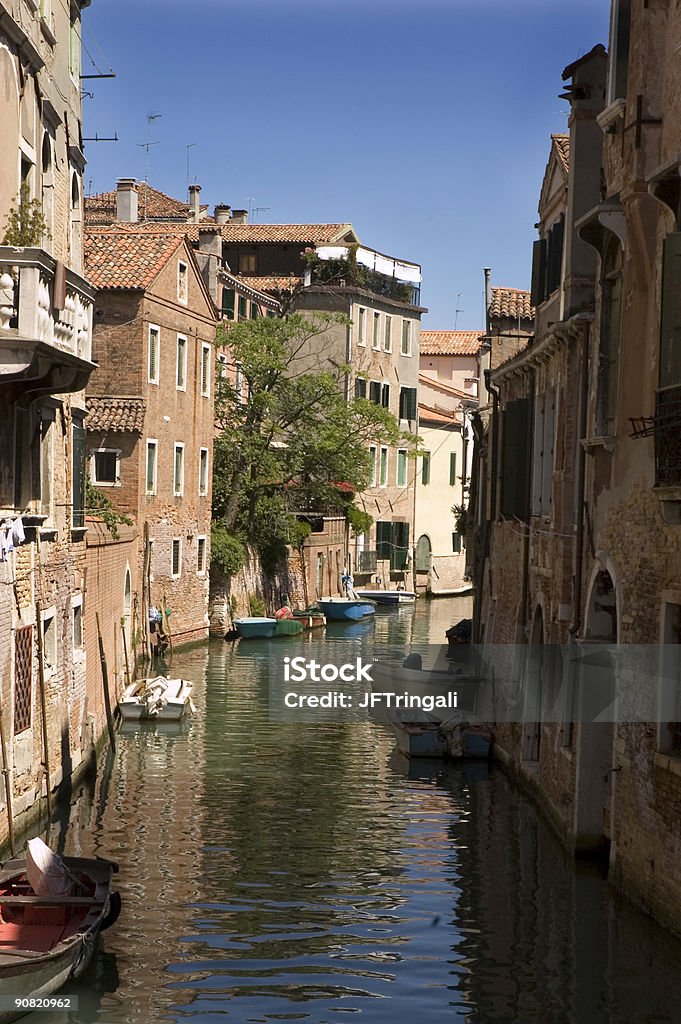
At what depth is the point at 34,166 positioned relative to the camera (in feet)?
51.4

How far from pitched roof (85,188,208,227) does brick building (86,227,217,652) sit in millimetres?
17088

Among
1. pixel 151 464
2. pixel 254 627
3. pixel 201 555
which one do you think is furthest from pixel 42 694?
pixel 254 627

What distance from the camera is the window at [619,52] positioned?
555 inches

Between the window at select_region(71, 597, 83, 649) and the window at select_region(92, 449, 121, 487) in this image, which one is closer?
the window at select_region(71, 597, 83, 649)

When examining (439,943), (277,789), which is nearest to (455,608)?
(277,789)

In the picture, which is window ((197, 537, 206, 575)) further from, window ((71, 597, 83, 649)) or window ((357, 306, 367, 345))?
window ((357, 306, 367, 345))

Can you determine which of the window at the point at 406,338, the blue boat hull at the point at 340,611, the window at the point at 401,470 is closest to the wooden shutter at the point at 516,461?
the blue boat hull at the point at 340,611

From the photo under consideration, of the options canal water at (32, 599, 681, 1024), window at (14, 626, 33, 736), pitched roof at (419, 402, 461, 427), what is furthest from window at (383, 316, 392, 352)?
window at (14, 626, 33, 736)

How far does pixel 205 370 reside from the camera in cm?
3791

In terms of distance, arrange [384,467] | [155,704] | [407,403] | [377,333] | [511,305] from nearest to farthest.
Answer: [155,704] < [511,305] < [377,333] < [384,467] < [407,403]

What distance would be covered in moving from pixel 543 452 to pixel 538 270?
10.8 ft

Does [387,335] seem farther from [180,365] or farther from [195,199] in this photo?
[180,365]

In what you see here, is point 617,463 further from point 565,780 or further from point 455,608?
point 455,608

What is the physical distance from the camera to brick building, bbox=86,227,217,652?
3266cm
